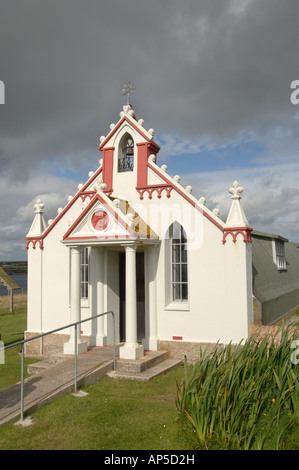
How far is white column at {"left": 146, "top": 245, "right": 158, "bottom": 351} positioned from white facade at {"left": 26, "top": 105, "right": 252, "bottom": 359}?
3cm

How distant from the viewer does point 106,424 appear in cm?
719

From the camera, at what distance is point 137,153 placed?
42.8ft

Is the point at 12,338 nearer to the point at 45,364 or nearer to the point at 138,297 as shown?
the point at 45,364

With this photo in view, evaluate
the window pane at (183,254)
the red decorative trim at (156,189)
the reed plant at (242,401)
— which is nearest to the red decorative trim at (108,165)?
the red decorative trim at (156,189)

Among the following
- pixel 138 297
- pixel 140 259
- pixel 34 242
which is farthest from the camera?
pixel 34 242

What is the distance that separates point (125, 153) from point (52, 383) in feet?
25.3

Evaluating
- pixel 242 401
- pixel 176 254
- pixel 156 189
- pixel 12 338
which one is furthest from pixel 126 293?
pixel 12 338

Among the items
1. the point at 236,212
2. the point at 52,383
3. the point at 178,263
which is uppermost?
the point at 236,212

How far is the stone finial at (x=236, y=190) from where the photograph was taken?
11.5m

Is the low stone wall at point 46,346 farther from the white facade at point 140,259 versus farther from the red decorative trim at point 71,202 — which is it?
the red decorative trim at point 71,202

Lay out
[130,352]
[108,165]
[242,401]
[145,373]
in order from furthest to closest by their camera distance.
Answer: [108,165], [130,352], [145,373], [242,401]

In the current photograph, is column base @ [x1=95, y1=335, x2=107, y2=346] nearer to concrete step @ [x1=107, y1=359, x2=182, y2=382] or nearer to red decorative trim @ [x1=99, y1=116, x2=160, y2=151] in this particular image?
concrete step @ [x1=107, y1=359, x2=182, y2=382]

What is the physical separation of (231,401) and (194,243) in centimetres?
626
